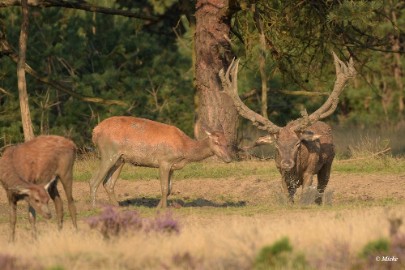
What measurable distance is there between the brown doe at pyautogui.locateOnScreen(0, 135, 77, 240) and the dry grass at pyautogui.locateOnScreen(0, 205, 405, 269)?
0.96 m

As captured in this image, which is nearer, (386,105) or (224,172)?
(224,172)

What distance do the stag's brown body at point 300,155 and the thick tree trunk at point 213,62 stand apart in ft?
16.1

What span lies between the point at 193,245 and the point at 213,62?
11.9 m

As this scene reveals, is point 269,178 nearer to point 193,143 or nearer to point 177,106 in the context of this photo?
point 193,143

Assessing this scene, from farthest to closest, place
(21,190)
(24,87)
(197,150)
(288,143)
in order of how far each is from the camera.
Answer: (24,87) < (197,150) < (288,143) < (21,190)

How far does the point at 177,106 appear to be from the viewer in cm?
2983

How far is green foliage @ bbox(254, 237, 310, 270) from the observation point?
1065 centimetres

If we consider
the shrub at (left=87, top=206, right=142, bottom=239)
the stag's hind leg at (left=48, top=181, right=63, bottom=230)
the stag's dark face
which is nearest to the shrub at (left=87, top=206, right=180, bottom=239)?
the shrub at (left=87, top=206, right=142, bottom=239)

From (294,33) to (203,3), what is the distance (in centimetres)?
235

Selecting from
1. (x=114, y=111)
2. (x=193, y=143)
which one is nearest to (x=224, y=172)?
(x=193, y=143)

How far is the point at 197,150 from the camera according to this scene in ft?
60.0

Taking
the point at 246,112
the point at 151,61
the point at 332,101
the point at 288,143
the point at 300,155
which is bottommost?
the point at 300,155

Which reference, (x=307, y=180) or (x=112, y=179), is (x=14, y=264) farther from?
(x=307, y=180)

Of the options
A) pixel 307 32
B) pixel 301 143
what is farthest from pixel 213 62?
pixel 301 143
